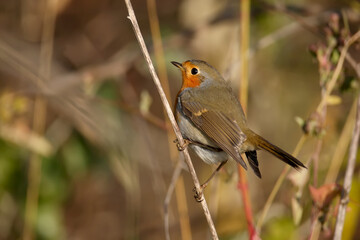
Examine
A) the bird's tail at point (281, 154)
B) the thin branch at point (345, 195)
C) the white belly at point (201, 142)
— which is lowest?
the thin branch at point (345, 195)

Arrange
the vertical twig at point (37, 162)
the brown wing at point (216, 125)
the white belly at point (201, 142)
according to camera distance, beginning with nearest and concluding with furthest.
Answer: the brown wing at point (216, 125) → the white belly at point (201, 142) → the vertical twig at point (37, 162)

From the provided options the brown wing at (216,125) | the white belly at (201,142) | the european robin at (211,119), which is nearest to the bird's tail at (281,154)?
the european robin at (211,119)

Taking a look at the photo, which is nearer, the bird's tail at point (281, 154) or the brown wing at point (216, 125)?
the bird's tail at point (281, 154)

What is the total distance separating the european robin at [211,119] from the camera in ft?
8.97

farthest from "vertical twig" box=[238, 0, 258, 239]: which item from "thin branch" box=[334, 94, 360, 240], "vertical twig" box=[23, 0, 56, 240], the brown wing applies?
"vertical twig" box=[23, 0, 56, 240]

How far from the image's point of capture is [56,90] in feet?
13.0

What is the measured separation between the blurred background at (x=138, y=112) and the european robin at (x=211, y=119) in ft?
0.41

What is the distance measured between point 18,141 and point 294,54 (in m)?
2.83

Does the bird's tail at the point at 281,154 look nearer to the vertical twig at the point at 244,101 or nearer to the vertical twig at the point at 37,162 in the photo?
the vertical twig at the point at 244,101

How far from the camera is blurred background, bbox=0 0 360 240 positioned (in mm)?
3076

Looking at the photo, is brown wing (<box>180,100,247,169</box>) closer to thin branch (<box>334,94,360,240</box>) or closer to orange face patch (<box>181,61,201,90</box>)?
orange face patch (<box>181,61,201,90</box>)

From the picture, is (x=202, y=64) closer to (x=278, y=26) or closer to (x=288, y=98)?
(x=278, y=26)

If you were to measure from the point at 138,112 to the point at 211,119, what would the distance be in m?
0.44

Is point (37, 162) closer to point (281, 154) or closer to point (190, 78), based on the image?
point (190, 78)
